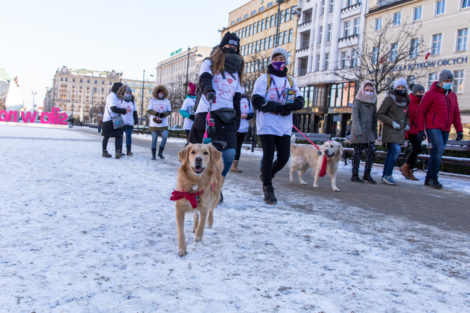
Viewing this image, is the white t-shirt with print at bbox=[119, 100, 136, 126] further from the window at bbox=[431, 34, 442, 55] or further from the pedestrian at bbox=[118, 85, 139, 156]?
the window at bbox=[431, 34, 442, 55]

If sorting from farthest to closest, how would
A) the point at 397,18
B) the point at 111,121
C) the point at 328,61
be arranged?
1. the point at 328,61
2. the point at 397,18
3. the point at 111,121

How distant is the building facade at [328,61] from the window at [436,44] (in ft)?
21.4

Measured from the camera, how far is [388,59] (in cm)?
2609

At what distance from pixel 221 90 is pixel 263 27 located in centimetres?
5369

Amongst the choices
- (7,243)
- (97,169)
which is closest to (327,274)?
(7,243)

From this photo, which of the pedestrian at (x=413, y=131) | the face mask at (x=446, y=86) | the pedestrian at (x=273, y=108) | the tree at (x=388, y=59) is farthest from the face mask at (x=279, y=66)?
the tree at (x=388, y=59)

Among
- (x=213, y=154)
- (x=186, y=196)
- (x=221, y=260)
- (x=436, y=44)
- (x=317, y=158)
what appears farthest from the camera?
(x=436, y=44)

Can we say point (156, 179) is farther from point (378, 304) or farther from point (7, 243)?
point (378, 304)

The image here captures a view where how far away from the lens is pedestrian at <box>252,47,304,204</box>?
196 inches

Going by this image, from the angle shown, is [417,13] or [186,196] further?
[417,13]

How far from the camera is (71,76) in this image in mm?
164250

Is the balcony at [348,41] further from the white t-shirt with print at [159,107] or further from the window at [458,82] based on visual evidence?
the white t-shirt with print at [159,107]

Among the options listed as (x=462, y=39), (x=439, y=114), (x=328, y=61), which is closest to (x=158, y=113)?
(x=439, y=114)

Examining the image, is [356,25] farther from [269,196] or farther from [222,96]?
[222,96]
